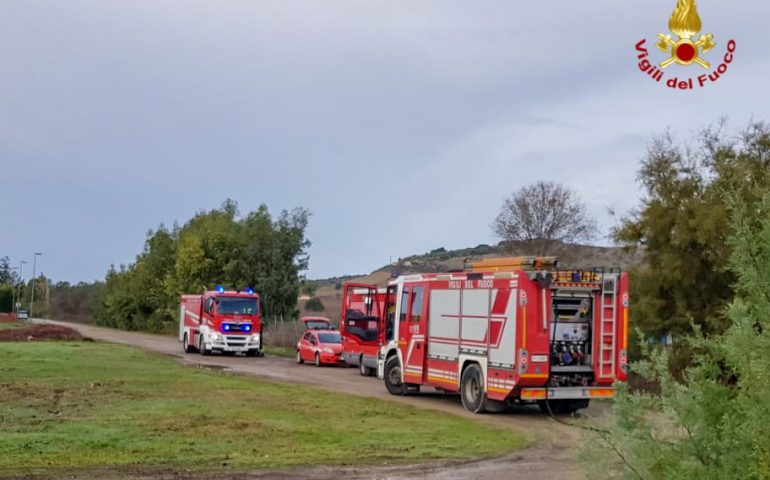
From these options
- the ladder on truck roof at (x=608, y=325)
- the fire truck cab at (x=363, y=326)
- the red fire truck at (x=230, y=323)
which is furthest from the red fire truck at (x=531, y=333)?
the red fire truck at (x=230, y=323)

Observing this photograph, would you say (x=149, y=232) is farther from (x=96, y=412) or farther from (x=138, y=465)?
(x=138, y=465)

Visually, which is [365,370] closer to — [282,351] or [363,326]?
[363,326]

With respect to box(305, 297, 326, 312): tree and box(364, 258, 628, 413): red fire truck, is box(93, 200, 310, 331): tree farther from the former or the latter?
box(364, 258, 628, 413): red fire truck

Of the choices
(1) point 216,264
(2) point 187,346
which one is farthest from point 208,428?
(1) point 216,264

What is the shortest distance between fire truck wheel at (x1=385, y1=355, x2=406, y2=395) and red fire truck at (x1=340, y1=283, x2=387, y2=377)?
586 centimetres

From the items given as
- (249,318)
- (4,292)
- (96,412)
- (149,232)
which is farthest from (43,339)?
(4,292)

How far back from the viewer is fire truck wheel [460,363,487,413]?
1916 centimetres

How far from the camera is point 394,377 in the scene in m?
23.2

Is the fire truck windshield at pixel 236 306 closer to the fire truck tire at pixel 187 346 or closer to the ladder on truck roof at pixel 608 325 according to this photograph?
the fire truck tire at pixel 187 346

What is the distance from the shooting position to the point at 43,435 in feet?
46.0

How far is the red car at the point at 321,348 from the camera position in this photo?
113 feet

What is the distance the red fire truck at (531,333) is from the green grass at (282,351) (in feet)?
76.0

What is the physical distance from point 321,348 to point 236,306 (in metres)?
6.64

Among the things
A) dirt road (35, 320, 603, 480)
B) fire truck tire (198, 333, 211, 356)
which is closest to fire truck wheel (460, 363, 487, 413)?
dirt road (35, 320, 603, 480)
